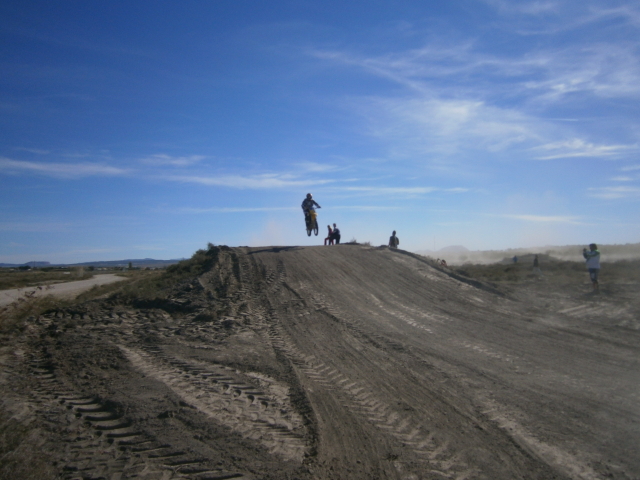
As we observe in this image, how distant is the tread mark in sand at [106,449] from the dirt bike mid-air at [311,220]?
52.6ft

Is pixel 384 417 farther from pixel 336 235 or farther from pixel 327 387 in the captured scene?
pixel 336 235

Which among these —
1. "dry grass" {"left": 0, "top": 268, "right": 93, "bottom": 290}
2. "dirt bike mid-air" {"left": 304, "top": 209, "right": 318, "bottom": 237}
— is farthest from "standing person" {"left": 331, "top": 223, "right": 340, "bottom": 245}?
"dry grass" {"left": 0, "top": 268, "right": 93, "bottom": 290}

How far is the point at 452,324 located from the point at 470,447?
262 inches

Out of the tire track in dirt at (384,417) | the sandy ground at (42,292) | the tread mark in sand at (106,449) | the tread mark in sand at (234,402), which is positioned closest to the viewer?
the tread mark in sand at (106,449)

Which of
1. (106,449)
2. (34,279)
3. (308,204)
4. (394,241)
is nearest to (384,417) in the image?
(106,449)

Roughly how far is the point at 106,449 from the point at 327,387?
303 centimetres

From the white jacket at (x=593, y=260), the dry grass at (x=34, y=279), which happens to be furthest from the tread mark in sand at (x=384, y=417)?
the dry grass at (x=34, y=279)

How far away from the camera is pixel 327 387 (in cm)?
654

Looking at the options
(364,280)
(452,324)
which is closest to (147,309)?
(364,280)

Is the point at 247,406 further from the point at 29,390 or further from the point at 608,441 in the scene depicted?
the point at 608,441

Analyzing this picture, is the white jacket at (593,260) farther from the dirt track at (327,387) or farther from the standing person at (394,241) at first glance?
the standing person at (394,241)

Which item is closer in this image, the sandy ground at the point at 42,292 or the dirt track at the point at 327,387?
the dirt track at the point at 327,387

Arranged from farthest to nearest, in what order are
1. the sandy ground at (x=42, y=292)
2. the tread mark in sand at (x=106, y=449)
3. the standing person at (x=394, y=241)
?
the standing person at (x=394, y=241) → the sandy ground at (x=42, y=292) → the tread mark in sand at (x=106, y=449)

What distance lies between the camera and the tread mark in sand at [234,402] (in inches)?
194
